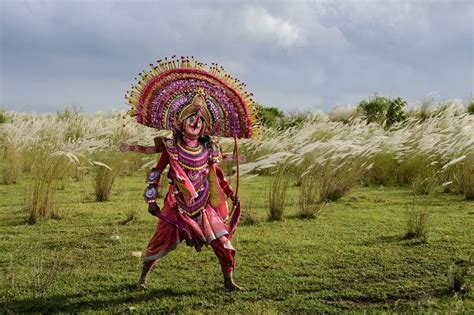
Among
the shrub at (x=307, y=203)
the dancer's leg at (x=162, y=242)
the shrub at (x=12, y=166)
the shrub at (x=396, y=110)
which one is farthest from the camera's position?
the shrub at (x=396, y=110)

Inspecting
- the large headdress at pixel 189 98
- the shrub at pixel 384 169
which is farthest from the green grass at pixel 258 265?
the shrub at pixel 384 169

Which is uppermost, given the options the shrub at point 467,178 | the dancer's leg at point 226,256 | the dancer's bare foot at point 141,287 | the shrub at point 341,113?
the shrub at point 341,113

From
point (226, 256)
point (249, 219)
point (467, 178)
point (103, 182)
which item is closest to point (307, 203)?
point (249, 219)

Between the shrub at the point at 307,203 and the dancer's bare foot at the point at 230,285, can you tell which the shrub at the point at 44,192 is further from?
the dancer's bare foot at the point at 230,285

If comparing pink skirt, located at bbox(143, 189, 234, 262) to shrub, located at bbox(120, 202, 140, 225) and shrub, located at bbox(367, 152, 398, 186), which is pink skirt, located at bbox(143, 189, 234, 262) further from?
shrub, located at bbox(367, 152, 398, 186)

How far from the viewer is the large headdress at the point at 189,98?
3975 mm

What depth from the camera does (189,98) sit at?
3965 mm

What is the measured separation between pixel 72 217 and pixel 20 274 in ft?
7.43

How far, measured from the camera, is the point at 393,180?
9.50m

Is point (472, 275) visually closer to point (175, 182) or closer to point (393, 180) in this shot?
point (175, 182)

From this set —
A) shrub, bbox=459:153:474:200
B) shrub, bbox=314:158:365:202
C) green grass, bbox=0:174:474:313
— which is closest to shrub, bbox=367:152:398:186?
shrub, bbox=459:153:474:200

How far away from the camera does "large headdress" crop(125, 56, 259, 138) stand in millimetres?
3975

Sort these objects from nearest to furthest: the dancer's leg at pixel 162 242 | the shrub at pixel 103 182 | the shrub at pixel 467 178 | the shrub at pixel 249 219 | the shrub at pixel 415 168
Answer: the dancer's leg at pixel 162 242, the shrub at pixel 249 219, the shrub at pixel 467 178, the shrub at pixel 103 182, the shrub at pixel 415 168

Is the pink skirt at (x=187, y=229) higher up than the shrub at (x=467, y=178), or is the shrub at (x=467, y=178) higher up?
the shrub at (x=467, y=178)
